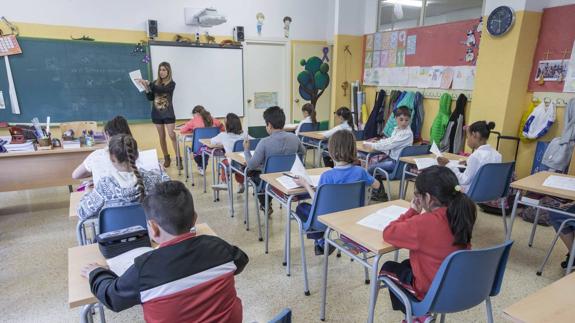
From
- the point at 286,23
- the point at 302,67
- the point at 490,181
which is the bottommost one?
the point at 490,181

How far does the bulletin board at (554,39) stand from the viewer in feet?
12.9

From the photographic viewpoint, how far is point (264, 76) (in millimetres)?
6973

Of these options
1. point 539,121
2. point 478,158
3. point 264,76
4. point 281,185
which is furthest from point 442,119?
point 281,185

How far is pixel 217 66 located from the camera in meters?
6.34

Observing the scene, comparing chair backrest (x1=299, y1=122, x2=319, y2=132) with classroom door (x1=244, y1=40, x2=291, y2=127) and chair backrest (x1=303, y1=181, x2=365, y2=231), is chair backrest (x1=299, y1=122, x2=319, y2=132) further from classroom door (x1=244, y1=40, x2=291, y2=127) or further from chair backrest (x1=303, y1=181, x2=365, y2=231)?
chair backrest (x1=303, y1=181, x2=365, y2=231)

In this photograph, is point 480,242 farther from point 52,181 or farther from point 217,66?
point 217,66

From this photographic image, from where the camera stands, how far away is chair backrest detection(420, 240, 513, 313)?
1.36 meters

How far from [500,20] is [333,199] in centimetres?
360

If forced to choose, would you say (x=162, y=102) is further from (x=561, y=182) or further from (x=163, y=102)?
(x=561, y=182)

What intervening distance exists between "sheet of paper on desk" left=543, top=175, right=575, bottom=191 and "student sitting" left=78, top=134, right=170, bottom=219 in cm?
295

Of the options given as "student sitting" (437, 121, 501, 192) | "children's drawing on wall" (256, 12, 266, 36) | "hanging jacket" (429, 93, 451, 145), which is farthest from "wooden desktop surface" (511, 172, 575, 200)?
"children's drawing on wall" (256, 12, 266, 36)

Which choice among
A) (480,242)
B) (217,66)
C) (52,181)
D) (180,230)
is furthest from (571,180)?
(217,66)

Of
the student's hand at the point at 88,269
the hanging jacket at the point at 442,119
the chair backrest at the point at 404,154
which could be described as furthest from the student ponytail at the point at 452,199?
the hanging jacket at the point at 442,119

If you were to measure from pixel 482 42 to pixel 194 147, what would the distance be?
13.1ft
